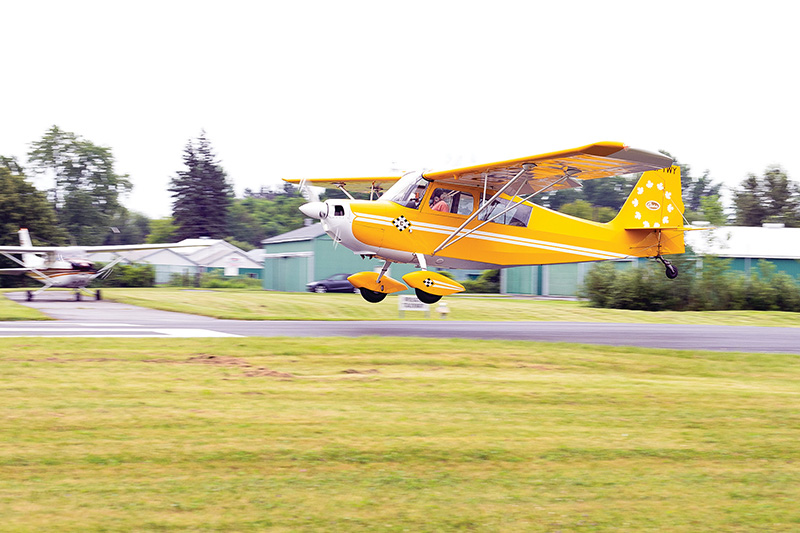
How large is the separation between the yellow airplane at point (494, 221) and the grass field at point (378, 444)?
504 centimetres

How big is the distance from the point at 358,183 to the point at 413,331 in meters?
6.35

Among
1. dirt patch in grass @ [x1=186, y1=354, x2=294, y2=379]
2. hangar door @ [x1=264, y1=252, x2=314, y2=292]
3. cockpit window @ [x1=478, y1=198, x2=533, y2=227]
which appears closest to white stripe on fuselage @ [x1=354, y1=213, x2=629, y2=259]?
cockpit window @ [x1=478, y1=198, x2=533, y2=227]

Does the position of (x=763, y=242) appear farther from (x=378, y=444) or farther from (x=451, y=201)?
(x=378, y=444)

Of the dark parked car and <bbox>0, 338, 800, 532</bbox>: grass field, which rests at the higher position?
the dark parked car

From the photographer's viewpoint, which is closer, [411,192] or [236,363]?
[236,363]

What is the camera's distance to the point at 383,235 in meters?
18.0

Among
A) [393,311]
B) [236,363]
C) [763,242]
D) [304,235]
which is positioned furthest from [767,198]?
[236,363]

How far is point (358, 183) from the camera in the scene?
22719mm

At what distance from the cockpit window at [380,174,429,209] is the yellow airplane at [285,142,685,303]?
0.08 ft

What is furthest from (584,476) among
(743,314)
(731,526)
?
(743,314)

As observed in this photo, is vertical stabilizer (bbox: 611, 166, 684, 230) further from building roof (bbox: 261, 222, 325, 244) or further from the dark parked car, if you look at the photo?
building roof (bbox: 261, 222, 325, 244)

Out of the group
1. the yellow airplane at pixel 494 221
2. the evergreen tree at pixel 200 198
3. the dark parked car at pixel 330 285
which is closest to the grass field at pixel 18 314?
the yellow airplane at pixel 494 221

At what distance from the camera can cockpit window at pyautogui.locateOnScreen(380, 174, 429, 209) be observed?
18531mm

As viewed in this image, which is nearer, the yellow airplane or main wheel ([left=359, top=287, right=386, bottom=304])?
the yellow airplane
